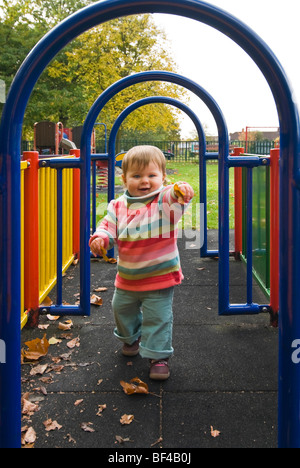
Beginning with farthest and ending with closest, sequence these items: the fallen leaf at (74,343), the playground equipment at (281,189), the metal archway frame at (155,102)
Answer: the metal archway frame at (155,102) < the fallen leaf at (74,343) < the playground equipment at (281,189)

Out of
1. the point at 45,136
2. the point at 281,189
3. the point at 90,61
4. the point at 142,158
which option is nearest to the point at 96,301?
the point at 142,158

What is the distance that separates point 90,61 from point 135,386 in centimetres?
1840

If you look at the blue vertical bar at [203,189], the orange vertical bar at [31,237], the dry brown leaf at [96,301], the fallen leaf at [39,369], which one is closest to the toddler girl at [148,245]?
the fallen leaf at [39,369]

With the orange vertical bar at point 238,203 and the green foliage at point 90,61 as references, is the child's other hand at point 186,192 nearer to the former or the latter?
the orange vertical bar at point 238,203

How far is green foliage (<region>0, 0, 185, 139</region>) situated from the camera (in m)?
18.3

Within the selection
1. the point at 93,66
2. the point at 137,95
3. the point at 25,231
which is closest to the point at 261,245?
the point at 25,231

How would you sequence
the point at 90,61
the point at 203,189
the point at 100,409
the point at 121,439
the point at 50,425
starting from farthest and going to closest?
the point at 90,61 → the point at 203,189 → the point at 100,409 → the point at 50,425 → the point at 121,439

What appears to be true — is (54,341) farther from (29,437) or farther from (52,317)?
(29,437)

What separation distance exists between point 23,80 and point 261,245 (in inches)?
97.0

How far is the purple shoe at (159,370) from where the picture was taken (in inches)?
88.7

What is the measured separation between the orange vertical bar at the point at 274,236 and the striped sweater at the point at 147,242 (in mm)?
788

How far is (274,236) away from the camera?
297 centimetres
